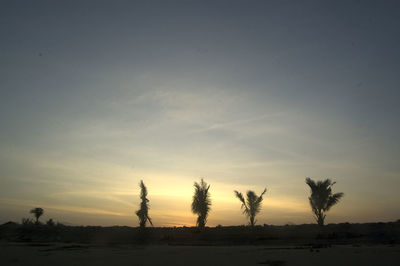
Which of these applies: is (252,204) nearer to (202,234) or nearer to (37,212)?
(202,234)

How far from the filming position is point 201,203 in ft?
107

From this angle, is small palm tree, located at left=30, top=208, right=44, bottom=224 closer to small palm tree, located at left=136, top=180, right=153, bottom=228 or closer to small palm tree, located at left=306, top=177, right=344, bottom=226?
small palm tree, located at left=136, top=180, right=153, bottom=228

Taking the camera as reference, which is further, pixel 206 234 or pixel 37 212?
pixel 37 212

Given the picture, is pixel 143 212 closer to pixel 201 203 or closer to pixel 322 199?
pixel 201 203

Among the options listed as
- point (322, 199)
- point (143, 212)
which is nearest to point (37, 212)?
point (143, 212)

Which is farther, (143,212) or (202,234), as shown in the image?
(143,212)

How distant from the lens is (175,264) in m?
8.73

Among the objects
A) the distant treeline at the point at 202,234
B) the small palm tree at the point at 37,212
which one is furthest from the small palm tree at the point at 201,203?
the small palm tree at the point at 37,212

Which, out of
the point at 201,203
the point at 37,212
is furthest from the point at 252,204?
the point at 37,212

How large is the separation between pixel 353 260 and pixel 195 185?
25.6 metres

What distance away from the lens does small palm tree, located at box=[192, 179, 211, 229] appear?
32.1 m

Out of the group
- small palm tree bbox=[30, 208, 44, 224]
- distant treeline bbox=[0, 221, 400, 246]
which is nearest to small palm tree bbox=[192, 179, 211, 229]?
distant treeline bbox=[0, 221, 400, 246]

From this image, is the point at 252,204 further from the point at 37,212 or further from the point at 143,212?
the point at 37,212

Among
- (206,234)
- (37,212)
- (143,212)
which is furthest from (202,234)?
(37,212)
